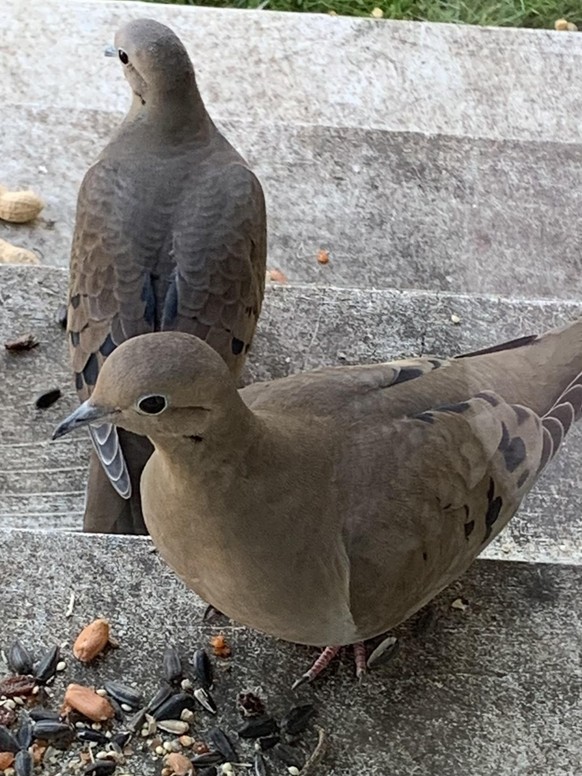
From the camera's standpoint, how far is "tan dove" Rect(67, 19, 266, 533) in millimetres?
2768

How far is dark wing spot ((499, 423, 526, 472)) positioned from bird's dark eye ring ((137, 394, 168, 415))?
854 millimetres

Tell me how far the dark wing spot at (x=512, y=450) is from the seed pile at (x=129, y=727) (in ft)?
2.10

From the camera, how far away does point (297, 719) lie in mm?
2199

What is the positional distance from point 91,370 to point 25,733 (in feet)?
3.15

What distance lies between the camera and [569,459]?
2.89 metres

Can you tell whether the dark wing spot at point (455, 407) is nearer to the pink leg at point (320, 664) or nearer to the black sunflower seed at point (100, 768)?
the pink leg at point (320, 664)

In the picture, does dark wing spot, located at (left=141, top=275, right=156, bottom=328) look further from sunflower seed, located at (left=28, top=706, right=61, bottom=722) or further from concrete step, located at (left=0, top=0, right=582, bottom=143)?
concrete step, located at (left=0, top=0, right=582, bottom=143)

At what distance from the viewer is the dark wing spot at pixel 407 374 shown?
2.41m

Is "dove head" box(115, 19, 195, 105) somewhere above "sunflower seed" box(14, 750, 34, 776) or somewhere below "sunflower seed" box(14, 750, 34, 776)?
above

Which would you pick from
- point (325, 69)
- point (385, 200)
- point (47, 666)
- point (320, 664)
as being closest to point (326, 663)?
point (320, 664)

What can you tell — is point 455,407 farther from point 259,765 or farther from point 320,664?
point 259,765

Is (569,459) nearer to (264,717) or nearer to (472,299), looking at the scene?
(472,299)

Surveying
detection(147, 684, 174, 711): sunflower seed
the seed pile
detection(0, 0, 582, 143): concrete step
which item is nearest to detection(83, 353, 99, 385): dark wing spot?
the seed pile

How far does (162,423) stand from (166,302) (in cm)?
97
